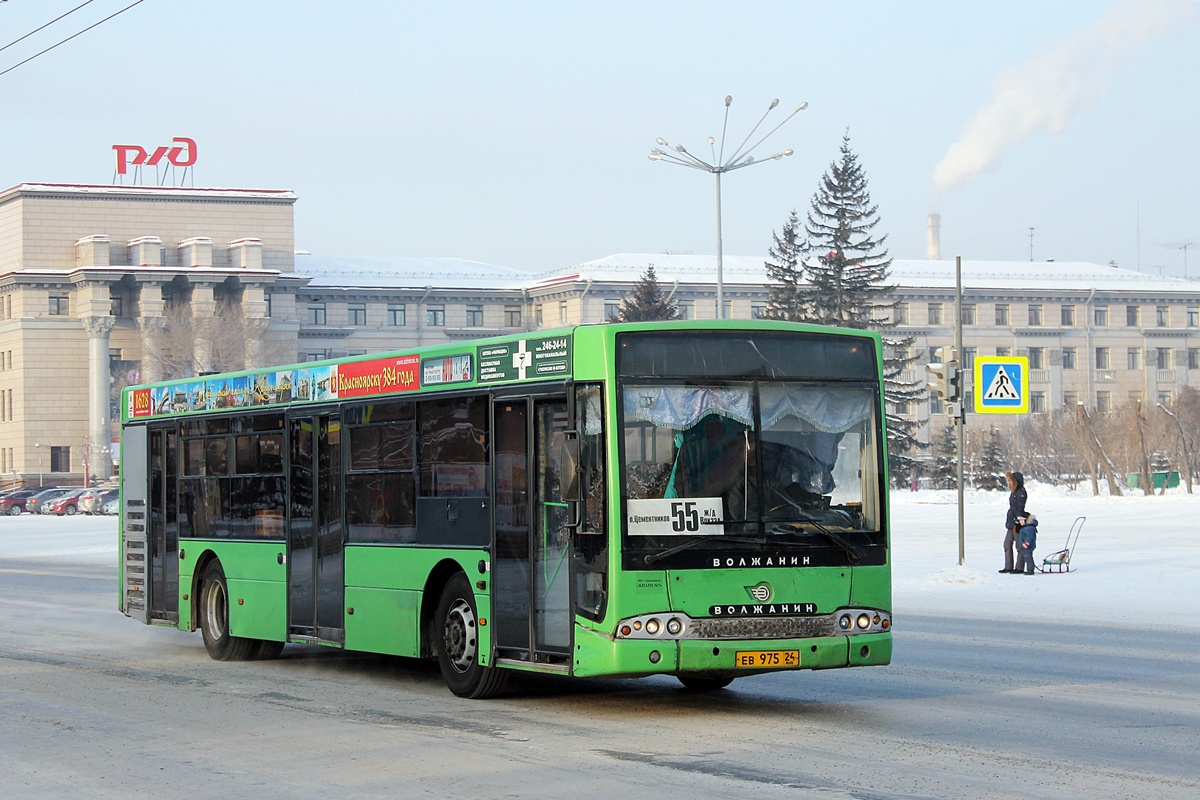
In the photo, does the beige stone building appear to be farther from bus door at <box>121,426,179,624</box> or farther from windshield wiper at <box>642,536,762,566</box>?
windshield wiper at <box>642,536,762,566</box>

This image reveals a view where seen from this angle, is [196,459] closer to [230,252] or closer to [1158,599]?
[1158,599]

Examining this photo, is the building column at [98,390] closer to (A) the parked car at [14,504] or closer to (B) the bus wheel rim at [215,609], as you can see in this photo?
(A) the parked car at [14,504]

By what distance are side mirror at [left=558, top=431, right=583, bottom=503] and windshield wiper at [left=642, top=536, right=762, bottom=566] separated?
61 centimetres

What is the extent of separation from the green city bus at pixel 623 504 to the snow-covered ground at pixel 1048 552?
895cm

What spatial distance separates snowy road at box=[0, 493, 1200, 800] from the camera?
920cm

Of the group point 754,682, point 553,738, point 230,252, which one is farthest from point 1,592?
point 230,252

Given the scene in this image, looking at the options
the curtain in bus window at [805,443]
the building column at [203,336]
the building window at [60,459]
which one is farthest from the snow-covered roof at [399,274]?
the curtain in bus window at [805,443]

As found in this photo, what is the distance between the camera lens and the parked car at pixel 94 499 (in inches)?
2942

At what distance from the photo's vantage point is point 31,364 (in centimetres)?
10656

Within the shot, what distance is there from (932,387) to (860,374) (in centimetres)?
1482

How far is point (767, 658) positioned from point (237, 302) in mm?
99263

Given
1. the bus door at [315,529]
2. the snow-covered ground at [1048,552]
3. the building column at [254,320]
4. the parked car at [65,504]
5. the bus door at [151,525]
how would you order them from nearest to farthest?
the bus door at [315,529], the bus door at [151,525], the snow-covered ground at [1048,552], the parked car at [65,504], the building column at [254,320]

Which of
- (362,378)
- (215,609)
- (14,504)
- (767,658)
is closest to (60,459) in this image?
(14,504)

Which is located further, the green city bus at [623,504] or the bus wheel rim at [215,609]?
the bus wheel rim at [215,609]
